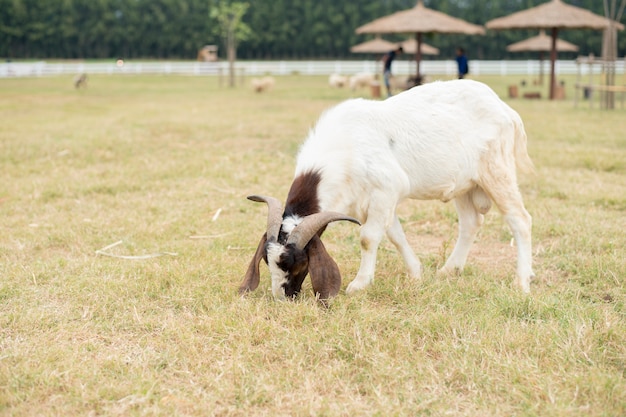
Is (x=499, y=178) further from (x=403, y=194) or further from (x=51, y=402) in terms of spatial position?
(x=51, y=402)

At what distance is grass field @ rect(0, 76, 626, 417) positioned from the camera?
3.55 metres

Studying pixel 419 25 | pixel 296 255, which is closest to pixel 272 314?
pixel 296 255

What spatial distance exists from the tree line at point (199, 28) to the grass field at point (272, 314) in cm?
6014

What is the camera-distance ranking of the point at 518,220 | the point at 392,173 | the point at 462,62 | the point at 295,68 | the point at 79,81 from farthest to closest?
the point at 295,68
the point at 79,81
the point at 462,62
the point at 518,220
the point at 392,173

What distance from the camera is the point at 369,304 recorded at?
481cm

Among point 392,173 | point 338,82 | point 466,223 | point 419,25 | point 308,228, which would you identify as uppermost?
point 419,25

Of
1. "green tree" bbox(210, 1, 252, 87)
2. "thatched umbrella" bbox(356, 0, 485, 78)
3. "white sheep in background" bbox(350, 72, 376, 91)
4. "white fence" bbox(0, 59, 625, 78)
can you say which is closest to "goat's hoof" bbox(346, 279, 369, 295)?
"thatched umbrella" bbox(356, 0, 485, 78)

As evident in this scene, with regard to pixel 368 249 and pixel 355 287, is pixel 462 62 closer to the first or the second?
pixel 368 249

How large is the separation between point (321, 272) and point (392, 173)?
0.96 m

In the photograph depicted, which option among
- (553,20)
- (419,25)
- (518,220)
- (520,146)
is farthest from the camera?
(419,25)

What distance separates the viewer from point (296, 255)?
14.9 feet

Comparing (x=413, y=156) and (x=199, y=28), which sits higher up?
(x=199, y=28)

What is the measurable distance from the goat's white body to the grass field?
0.53 metres

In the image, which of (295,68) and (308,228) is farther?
(295,68)
